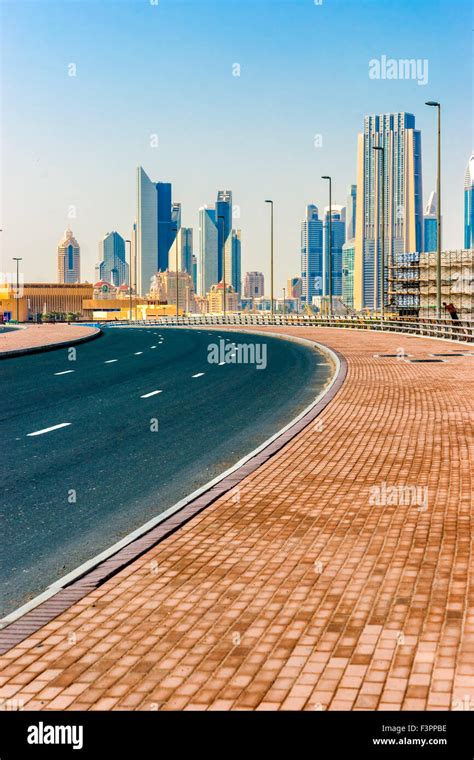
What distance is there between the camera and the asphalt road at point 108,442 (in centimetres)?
919

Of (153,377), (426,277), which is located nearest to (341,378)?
(153,377)

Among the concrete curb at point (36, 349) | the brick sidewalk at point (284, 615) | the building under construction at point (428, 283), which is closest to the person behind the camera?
the brick sidewalk at point (284, 615)

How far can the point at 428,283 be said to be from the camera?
117 meters

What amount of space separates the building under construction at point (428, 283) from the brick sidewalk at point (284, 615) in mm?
96279

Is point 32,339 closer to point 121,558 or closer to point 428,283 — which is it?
point 121,558

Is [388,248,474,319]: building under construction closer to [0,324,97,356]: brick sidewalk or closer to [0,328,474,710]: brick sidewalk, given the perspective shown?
[0,324,97,356]: brick sidewalk

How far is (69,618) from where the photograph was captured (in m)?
6.68

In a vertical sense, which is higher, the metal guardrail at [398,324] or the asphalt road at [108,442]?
the metal guardrail at [398,324]

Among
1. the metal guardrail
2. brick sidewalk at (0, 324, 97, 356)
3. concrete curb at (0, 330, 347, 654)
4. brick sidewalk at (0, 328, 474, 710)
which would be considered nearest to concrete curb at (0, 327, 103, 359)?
brick sidewalk at (0, 324, 97, 356)

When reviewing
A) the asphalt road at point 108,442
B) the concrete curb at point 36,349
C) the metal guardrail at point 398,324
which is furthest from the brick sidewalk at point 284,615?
the metal guardrail at point 398,324

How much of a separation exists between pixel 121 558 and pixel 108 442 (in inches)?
270

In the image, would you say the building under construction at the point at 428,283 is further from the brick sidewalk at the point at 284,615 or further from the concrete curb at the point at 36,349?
the brick sidewalk at the point at 284,615

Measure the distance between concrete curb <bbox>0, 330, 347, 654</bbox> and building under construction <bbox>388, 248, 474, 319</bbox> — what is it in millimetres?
93928
